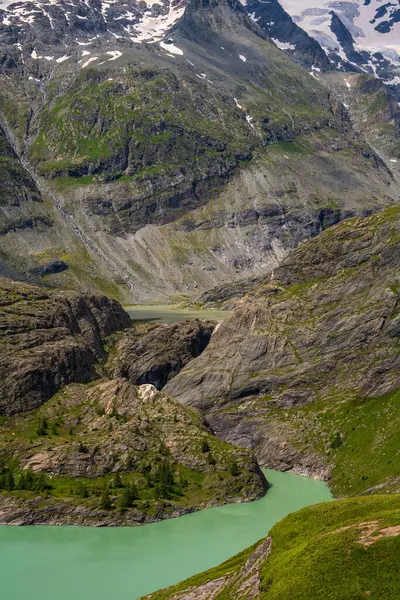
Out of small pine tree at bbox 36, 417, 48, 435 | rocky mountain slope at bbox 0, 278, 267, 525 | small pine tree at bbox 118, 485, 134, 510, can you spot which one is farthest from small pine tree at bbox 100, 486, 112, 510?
small pine tree at bbox 36, 417, 48, 435

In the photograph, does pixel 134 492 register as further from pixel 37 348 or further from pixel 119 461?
pixel 37 348

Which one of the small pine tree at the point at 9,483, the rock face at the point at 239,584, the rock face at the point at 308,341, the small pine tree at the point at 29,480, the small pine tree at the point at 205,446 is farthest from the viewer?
the rock face at the point at 308,341

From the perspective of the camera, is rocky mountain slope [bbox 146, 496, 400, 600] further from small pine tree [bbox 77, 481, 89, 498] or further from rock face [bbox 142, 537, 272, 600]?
small pine tree [bbox 77, 481, 89, 498]

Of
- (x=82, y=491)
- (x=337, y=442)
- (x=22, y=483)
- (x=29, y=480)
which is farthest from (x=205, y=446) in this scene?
(x=22, y=483)

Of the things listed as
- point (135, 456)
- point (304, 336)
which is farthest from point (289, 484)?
point (304, 336)

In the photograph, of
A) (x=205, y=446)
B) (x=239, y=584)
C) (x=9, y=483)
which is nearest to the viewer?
(x=239, y=584)

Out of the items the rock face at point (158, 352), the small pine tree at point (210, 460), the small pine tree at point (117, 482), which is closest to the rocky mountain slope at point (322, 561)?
the small pine tree at point (117, 482)

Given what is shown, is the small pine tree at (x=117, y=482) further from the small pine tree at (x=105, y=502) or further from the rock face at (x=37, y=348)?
the rock face at (x=37, y=348)
